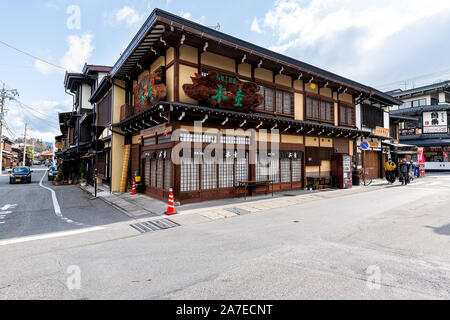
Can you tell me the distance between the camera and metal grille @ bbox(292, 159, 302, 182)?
14.9 m

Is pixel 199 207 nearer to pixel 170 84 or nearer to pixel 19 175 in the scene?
pixel 170 84

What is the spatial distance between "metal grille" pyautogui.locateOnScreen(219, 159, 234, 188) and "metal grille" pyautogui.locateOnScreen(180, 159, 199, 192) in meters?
1.40

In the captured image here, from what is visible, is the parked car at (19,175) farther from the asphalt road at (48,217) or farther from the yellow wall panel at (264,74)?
the yellow wall panel at (264,74)

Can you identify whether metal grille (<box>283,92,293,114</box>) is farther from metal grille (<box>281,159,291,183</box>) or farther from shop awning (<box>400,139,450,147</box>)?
shop awning (<box>400,139,450,147</box>)

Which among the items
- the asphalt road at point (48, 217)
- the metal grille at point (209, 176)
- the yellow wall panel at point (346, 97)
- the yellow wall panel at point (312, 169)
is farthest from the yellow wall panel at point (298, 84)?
the asphalt road at point (48, 217)

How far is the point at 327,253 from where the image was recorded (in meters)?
4.65

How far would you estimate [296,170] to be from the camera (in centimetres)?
1512

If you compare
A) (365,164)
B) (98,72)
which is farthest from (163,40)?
(365,164)

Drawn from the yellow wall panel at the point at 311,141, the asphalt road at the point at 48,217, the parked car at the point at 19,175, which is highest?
the yellow wall panel at the point at 311,141

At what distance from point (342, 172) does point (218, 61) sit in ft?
37.6

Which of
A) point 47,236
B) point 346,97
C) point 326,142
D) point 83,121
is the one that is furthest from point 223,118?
point 83,121

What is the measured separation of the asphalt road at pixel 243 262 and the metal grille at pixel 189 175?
11.2 ft

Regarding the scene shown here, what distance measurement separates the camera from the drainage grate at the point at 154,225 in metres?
6.80
